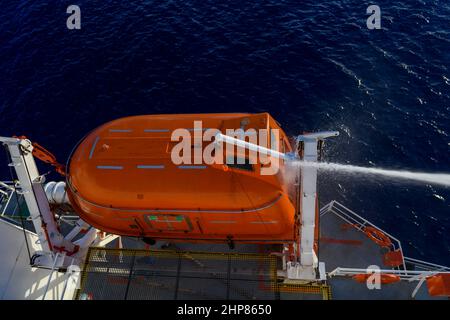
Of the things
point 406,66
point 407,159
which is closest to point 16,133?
point 407,159

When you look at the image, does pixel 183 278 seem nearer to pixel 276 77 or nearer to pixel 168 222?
pixel 168 222

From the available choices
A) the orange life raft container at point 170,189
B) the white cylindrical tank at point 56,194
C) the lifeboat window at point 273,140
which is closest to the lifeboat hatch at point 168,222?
the orange life raft container at point 170,189

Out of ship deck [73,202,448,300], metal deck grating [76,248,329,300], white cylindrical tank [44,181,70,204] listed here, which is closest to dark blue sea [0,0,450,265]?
ship deck [73,202,448,300]

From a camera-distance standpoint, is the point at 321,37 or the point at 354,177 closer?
the point at 354,177

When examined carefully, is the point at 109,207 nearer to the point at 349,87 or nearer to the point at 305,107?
the point at 305,107

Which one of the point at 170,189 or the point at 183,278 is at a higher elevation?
the point at 170,189

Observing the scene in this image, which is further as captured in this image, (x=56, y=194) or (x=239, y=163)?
(x=56, y=194)
